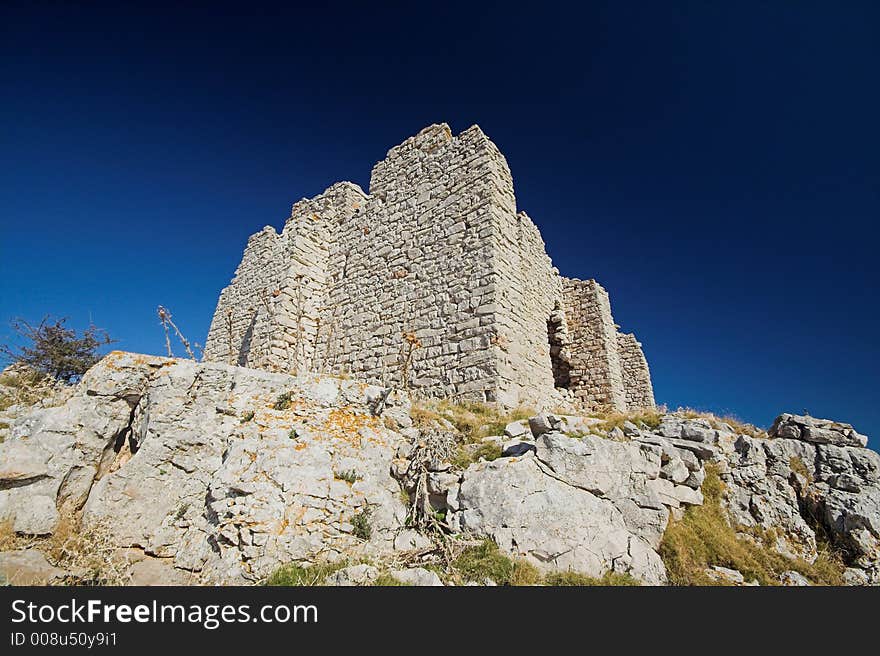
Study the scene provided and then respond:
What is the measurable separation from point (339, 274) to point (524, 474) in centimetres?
900

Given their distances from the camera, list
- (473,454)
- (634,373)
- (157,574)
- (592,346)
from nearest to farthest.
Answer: (157,574) < (473,454) < (592,346) < (634,373)

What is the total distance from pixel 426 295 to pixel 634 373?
38.3ft

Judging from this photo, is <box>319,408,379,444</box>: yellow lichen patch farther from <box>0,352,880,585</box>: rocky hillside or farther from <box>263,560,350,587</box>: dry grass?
<box>263,560,350,587</box>: dry grass

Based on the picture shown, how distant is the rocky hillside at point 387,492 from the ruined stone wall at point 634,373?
9.98 meters

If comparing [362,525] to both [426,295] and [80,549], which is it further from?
[426,295]

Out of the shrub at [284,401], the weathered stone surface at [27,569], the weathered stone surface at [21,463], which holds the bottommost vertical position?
the weathered stone surface at [27,569]

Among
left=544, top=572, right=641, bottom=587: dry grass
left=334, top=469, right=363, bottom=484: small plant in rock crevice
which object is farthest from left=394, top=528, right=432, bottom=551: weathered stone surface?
left=544, top=572, right=641, bottom=587: dry grass

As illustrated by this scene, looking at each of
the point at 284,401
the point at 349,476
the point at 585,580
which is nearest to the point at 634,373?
the point at 585,580

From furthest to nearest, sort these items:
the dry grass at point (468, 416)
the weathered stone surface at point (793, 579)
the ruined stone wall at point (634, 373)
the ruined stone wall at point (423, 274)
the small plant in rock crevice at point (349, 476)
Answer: the ruined stone wall at point (634, 373), the ruined stone wall at point (423, 274), the dry grass at point (468, 416), the small plant in rock crevice at point (349, 476), the weathered stone surface at point (793, 579)

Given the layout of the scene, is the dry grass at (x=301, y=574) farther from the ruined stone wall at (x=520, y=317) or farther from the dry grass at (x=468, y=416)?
the ruined stone wall at (x=520, y=317)

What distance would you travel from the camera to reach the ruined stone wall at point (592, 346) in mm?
13867

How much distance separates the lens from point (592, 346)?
14523 millimetres

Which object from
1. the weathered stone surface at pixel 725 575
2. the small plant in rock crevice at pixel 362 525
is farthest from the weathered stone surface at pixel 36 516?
the weathered stone surface at pixel 725 575

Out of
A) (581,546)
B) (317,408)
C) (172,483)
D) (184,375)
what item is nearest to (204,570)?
(172,483)
